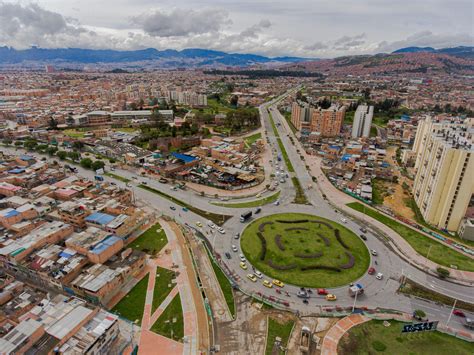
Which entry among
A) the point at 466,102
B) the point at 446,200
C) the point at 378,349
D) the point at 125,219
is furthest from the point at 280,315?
the point at 466,102

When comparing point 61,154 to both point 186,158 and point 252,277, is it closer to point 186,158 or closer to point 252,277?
point 186,158

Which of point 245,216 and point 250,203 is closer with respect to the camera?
point 245,216

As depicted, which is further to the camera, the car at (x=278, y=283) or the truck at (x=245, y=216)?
the truck at (x=245, y=216)

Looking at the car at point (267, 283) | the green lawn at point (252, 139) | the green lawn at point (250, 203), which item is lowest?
the car at point (267, 283)

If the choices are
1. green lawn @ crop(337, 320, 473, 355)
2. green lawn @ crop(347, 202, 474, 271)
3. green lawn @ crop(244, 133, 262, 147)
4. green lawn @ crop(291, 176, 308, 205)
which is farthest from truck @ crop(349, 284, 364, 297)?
green lawn @ crop(244, 133, 262, 147)

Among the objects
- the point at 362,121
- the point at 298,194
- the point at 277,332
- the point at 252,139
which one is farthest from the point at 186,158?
the point at 362,121

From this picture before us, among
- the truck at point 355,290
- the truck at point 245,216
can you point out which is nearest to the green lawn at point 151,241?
the truck at point 245,216

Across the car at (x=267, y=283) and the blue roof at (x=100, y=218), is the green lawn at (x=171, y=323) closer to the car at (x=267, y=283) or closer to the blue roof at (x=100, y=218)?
the car at (x=267, y=283)
